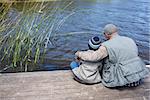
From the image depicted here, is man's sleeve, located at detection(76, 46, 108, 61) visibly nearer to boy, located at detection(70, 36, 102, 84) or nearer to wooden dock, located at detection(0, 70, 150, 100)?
boy, located at detection(70, 36, 102, 84)

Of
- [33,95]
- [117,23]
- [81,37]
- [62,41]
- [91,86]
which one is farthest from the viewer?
[117,23]

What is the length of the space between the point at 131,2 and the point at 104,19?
9.19 ft

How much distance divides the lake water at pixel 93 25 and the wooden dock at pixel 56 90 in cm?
169

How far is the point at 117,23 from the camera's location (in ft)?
28.8

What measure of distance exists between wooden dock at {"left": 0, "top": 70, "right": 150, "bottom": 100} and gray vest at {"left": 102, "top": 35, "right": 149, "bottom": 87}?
0.16 meters

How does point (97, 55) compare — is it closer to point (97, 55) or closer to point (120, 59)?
point (97, 55)

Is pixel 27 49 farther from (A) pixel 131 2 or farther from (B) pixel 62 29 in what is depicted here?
(A) pixel 131 2

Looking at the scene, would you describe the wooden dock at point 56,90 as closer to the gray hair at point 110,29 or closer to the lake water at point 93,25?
the gray hair at point 110,29

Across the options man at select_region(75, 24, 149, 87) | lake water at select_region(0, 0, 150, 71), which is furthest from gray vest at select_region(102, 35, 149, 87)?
lake water at select_region(0, 0, 150, 71)

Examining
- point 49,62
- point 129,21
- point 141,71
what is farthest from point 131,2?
point 141,71

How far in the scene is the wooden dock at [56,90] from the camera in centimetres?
351

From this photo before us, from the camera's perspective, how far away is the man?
11.8 feet

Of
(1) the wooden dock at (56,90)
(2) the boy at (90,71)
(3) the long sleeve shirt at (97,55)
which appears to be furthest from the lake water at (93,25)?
(3) the long sleeve shirt at (97,55)

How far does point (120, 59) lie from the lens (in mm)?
3639
